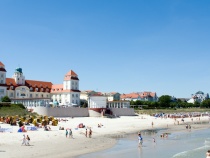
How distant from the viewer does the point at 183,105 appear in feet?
444

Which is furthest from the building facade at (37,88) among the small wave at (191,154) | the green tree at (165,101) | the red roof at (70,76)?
the small wave at (191,154)

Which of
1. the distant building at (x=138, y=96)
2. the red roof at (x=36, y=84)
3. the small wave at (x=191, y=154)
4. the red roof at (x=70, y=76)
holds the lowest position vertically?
the small wave at (x=191, y=154)

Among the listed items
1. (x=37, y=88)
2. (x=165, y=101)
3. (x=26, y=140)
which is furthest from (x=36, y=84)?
(x=26, y=140)

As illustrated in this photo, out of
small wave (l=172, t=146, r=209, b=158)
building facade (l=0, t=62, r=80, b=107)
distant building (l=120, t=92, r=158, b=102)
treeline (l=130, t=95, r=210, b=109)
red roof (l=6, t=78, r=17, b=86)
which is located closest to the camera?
small wave (l=172, t=146, r=209, b=158)

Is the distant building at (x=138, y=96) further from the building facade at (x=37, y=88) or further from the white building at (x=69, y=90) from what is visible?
the white building at (x=69, y=90)

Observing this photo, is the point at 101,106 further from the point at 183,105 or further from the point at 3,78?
the point at 183,105

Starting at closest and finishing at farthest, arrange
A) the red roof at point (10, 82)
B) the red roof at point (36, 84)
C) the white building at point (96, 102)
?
the white building at point (96, 102)
the red roof at point (10, 82)
the red roof at point (36, 84)

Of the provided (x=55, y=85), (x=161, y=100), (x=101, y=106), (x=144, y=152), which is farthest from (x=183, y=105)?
(x=144, y=152)

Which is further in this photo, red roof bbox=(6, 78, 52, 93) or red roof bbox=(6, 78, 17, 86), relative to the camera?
red roof bbox=(6, 78, 52, 93)

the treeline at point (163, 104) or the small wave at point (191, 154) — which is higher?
the treeline at point (163, 104)

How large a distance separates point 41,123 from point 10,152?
18648mm

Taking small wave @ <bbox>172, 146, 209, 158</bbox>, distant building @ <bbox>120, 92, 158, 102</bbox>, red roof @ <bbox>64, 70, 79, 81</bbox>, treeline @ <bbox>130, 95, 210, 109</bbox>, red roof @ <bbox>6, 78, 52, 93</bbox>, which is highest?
red roof @ <bbox>64, 70, 79, 81</bbox>

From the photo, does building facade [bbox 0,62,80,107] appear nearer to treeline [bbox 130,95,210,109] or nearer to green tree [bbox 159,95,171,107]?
treeline [bbox 130,95,210,109]

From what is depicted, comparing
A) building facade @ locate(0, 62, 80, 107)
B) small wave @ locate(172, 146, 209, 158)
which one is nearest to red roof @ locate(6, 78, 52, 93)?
building facade @ locate(0, 62, 80, 107)
